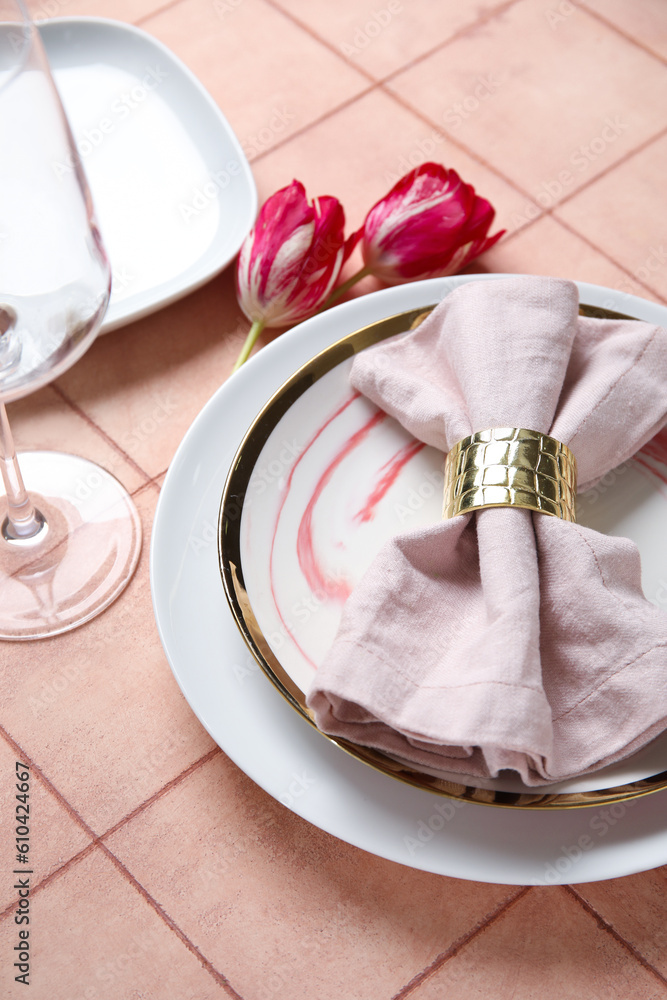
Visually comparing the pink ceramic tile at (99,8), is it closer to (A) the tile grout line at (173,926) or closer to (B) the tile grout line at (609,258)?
(B) the tile grout line at (609,258)

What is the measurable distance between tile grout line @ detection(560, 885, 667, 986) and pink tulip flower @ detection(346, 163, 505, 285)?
0.39 meters

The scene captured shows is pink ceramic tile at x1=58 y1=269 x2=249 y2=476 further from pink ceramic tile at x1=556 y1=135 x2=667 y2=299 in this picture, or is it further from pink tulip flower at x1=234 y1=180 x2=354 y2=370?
pink ceramic tile at x1=556 y1=135 x2=667 y2=299

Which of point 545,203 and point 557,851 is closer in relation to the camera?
point 557,851

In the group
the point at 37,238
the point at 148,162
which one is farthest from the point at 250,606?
the point at 148,162

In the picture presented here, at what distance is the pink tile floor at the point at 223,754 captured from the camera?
0.42 metres

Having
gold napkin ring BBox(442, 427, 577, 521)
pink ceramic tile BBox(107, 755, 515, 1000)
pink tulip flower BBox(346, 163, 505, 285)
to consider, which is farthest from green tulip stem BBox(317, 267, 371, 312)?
pink ceramic tile BBox(107, 755, 515, 1000)

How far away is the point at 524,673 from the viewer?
1.15 ft

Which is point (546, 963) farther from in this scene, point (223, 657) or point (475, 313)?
point (475, 313)

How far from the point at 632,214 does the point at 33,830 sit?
23.3 inches

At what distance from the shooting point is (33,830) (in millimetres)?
450

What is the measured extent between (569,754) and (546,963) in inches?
4.9

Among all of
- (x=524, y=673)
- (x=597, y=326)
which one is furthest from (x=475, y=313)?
(x=524, y=673)

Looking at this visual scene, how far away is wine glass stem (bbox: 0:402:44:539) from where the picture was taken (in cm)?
47

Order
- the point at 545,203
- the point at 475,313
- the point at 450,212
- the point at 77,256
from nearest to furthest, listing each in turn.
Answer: the point at 77,256 → the point at 475,313 → the point at 450,212 → the point at 545,203
